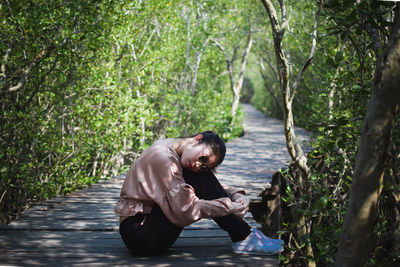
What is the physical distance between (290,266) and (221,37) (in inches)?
403

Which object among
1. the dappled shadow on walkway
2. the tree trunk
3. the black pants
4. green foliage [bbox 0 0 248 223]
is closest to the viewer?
the tree trunk

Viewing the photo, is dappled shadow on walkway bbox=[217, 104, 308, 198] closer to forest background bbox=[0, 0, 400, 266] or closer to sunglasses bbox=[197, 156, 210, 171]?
forest background bbox=[0, 0, 400, 266]

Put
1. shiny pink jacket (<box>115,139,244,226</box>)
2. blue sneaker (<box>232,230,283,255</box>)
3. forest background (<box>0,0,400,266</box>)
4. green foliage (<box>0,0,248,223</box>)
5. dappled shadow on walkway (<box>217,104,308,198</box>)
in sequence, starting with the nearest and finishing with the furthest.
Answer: shiny pink jacket (<box>115,139,244,226</box>)
blue sneaker (<box>232,230,283,255</box>)
forest background (<box>0,0,400,266</box>)
green foliage (<box>0,0,248,223</box>)
dappled shadow on walkway (<box>217,104,308,198</box>)

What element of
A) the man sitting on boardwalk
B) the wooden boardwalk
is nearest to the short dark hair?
the man sitting on boardwalk

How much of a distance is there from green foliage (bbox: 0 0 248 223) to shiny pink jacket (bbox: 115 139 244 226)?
256 cm

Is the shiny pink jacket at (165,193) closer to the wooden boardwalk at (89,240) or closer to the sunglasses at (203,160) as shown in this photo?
the sunglasses at (203,160)

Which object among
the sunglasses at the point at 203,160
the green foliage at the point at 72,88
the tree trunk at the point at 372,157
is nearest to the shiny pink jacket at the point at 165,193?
the sunglasses at the point at 203,160

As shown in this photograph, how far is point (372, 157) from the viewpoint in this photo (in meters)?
2.35

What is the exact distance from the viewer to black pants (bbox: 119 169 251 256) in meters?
3.26

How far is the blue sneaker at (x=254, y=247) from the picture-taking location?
3402 mm

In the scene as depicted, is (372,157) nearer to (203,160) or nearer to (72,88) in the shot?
(203,160)

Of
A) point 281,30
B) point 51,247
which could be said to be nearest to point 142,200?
point 51,247

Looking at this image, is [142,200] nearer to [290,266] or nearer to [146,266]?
[146,266]

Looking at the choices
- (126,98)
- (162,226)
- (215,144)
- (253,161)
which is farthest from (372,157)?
(253,161)
